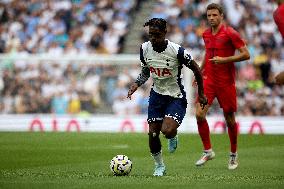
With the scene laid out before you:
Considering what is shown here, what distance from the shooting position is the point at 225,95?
1520 cm

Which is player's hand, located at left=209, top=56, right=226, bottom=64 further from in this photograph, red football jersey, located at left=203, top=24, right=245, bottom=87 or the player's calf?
the player's calf

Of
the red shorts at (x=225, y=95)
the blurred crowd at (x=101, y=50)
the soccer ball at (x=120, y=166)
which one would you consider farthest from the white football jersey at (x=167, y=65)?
the blurred crowd at (x=101, y=50)

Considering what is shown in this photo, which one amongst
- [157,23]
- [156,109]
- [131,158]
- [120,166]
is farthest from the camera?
[131,158]

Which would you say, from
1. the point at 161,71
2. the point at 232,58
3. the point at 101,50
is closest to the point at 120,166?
the point at 161,71

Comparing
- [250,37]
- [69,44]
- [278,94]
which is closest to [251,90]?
[278,94]

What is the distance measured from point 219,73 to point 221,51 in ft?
1.32

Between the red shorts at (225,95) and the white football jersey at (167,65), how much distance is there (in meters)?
1.74

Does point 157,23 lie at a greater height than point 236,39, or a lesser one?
greater

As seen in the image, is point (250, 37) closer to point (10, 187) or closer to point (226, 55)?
point (226, 55)

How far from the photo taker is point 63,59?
90.9 feet

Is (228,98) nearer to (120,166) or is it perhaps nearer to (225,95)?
(225,95)

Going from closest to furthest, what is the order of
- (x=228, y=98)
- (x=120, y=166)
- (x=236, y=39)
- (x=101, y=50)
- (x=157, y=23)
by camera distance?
(x=157, y=23) < (x=120, y=166) < (x=236, y=39) < (x=228, y=98) < (x=101, y=50)

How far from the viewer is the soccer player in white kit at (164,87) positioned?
13109 millimetres

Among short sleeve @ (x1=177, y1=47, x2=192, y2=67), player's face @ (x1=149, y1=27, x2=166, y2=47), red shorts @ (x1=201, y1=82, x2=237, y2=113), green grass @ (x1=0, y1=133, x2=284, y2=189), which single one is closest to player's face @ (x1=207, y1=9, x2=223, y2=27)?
red shorts @ (x1=201, y1=82, x2=237, y2=113)
